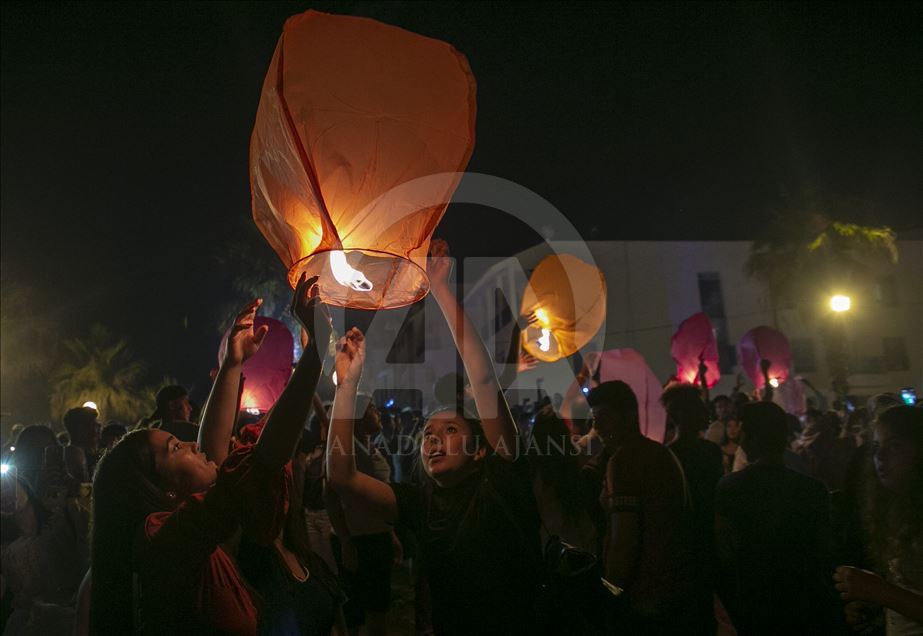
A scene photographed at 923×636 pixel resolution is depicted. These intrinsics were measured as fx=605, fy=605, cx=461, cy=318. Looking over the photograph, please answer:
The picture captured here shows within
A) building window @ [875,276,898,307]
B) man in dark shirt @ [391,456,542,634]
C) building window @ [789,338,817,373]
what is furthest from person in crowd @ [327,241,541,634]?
building window @ [875,276,898,307]

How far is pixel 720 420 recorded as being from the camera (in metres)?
7.50

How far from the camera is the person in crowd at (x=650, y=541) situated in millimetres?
3033

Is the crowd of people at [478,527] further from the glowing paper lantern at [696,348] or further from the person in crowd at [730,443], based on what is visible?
the glowing paper lantern at [696,348]

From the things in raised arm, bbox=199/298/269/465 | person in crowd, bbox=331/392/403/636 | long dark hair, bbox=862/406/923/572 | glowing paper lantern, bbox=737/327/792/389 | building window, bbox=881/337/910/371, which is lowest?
person in crowd, bbox=331/392/403/636

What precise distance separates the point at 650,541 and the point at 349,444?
5.25ft

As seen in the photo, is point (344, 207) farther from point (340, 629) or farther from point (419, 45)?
point (340, 629)

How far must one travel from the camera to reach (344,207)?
1.92m

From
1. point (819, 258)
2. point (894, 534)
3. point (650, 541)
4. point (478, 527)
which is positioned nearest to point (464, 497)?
point (478, 527)

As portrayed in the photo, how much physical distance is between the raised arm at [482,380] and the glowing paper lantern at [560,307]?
2148mm

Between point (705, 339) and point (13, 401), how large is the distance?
114 ft

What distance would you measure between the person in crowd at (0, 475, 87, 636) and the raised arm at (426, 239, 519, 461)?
3.00 m

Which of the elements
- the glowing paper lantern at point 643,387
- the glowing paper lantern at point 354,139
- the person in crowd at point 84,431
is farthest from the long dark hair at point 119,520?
the glowing paper lantern at point 643,387

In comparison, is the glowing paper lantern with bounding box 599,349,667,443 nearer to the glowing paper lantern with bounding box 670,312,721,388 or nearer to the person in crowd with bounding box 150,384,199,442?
the glowing paper lantern with bounding box 670,312,721,388

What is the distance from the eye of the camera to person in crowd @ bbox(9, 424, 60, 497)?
4.30 m
